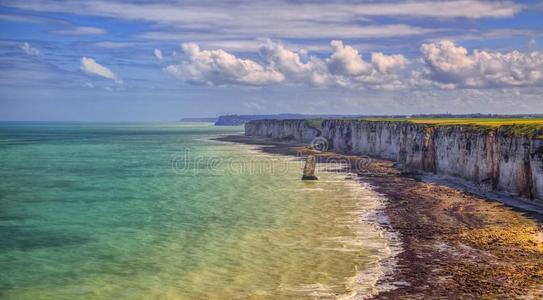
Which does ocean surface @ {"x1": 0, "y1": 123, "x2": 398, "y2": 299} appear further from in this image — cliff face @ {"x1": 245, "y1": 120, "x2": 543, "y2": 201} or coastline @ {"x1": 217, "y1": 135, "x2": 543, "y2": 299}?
cliff face @ {"x1": 245, "y1": 120, "x2": 543, "y2": 201}

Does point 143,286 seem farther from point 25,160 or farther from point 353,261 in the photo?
point 25,160

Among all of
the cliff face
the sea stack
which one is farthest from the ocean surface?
the cliff face

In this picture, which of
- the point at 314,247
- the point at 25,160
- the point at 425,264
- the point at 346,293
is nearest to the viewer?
the point at 346,293

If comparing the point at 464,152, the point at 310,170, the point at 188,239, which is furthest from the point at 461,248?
the point at 310,170

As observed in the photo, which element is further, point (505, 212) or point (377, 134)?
point (377, 134)

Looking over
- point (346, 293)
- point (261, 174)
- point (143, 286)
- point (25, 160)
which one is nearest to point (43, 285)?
A: point (143, 286)

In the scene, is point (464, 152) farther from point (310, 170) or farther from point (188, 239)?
point (188, 239)

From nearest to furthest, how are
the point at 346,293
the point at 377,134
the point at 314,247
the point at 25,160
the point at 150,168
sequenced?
the point at 346,293
the point at 314,247
the point at 150,168
the point at 25,160
the point at 377,134
